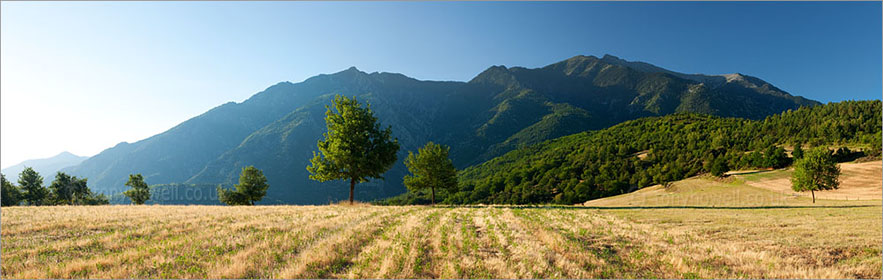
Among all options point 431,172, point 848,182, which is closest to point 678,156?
point 848,182

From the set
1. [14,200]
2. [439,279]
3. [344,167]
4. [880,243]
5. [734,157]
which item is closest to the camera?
[439,279]

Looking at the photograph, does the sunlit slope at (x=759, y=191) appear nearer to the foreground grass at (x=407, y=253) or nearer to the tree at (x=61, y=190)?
the foreground grass at (x=407, y=253)

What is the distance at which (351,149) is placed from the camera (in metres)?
29.0

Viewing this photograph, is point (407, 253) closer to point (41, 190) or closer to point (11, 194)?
point (41, 190)

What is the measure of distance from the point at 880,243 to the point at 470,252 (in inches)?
564

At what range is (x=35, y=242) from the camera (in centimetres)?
934

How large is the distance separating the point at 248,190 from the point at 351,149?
45.3 meters

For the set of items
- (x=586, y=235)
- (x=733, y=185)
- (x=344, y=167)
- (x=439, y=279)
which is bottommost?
(x=733, y=185)

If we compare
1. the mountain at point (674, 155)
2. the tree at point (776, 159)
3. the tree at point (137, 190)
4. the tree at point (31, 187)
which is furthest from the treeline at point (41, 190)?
the tree at point (776, 159)

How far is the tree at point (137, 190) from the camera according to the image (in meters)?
64.8

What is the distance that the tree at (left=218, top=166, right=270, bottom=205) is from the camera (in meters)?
60.8

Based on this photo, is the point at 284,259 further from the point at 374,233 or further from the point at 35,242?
the point at 35,242

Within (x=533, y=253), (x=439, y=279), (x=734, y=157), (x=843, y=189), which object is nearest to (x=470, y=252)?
(x=533, y=253)

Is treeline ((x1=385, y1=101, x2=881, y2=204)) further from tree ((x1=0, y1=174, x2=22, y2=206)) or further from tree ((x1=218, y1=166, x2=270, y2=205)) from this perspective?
tree ((x1=0, y1=174, x2=22, y2=206))
